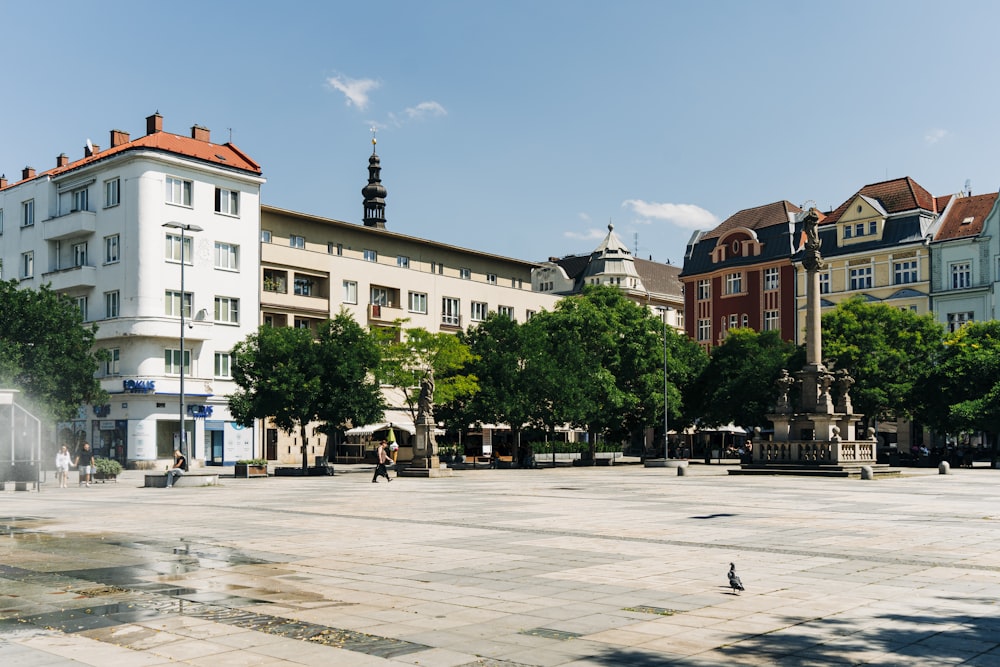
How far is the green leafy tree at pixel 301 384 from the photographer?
1901 inches

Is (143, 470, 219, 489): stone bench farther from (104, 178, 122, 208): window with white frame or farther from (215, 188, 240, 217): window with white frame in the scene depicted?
(215, 188, 240, 217): window with white frame

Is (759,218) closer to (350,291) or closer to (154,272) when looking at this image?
(350,291)

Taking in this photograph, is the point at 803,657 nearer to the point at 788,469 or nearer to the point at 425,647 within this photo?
the point at 425,647

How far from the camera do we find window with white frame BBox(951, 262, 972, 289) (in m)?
74.0

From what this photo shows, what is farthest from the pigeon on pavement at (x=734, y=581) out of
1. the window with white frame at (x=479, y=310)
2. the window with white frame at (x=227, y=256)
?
the window with white frame at (x=479, y=310)

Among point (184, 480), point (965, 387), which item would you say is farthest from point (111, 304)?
point (965, 387)

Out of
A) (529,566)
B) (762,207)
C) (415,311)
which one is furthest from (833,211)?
(529,566)

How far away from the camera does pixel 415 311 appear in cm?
7569

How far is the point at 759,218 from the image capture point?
92.1 metres

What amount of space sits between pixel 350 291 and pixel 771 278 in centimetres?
3809

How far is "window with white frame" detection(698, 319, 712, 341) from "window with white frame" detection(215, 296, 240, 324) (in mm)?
45689

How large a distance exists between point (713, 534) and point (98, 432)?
5079 centimetres

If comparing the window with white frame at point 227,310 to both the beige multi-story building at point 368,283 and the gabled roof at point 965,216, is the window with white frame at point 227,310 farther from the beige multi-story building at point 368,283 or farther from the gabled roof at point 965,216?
the gabled roof at point 965,216

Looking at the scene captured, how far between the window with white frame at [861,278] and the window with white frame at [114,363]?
2194 inches
